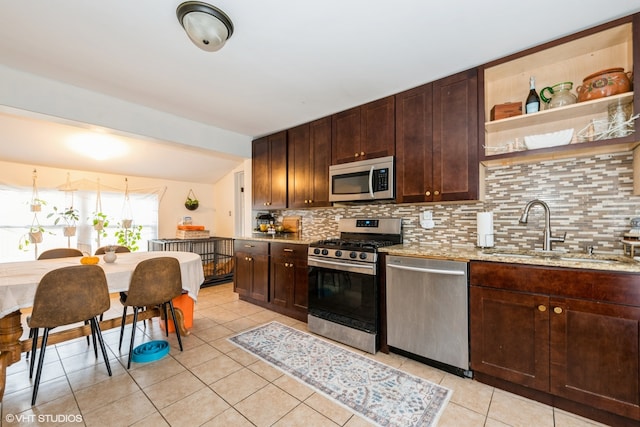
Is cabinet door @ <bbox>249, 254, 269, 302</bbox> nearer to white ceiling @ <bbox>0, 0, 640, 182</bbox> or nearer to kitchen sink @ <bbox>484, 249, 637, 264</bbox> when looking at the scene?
white ceiling @ <bbox>0, 0, 640, 182</bbox>

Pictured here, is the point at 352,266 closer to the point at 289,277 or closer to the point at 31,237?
the point at 289,277

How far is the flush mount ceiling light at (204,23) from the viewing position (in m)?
1.58

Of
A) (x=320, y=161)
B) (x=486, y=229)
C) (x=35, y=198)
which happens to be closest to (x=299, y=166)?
(x=320, y=161)

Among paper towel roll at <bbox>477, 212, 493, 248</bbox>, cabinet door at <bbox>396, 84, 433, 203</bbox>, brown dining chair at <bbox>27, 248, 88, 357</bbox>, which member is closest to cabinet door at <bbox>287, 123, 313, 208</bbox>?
cabinet door at <bbox>396, 84, 433, 203</bbox>

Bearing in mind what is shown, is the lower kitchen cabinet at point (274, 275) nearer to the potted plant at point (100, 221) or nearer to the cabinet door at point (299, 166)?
the cabinet door at point (299, 166)

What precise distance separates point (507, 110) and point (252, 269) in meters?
3.27

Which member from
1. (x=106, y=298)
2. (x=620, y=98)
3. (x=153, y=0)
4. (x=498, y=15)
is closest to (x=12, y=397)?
(x=106, y=298)

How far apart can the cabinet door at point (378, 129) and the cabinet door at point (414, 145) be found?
0.07 metres

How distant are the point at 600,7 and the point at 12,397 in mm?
4483

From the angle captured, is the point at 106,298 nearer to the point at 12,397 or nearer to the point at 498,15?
the point at 12,397

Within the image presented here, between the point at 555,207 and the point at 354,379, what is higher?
the point at 555,207

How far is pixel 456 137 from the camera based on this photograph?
2.34 meters

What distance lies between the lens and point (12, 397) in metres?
1.81

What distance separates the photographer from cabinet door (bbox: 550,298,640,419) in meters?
1.49
